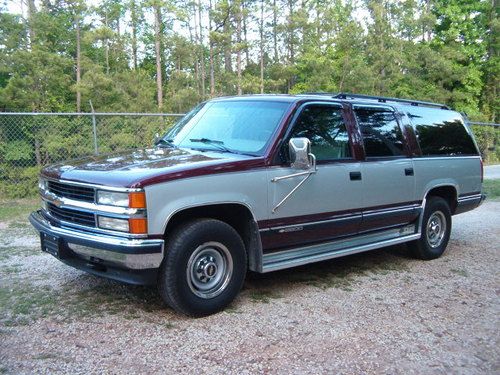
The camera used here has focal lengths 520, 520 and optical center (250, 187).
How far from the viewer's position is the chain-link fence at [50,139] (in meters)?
10.1

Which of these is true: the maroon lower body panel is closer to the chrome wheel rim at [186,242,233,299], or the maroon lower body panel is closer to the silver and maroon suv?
the silver and maroon suv

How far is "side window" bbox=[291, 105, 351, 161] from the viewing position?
5.17 m

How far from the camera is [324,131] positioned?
17.6ft

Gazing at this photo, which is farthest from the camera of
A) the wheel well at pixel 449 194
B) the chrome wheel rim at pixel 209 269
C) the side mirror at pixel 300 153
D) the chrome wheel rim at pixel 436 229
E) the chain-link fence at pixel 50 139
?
the chain-link fence at pixel 50 139

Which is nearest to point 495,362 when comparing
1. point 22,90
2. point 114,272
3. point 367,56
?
point 114,272

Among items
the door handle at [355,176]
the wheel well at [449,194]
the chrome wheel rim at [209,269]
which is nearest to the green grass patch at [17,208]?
the chrome wheel rim at [209,269]

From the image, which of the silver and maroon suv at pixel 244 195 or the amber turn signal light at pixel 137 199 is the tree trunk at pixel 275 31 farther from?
the amber turn signal light at pixel 137 199

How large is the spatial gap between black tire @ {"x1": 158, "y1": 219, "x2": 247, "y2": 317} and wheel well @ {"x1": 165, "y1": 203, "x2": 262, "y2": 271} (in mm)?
134

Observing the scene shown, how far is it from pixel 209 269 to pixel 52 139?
7402mm

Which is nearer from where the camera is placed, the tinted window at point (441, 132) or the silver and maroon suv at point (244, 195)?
the silver and maroon suv at point (244, 195)

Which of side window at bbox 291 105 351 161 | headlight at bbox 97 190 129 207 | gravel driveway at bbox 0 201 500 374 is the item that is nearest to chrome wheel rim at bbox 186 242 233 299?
gravel driveway at bbox 0 201 500 374

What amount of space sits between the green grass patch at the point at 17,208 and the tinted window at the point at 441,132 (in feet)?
20.6

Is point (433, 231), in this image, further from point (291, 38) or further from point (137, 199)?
point (291, 38)

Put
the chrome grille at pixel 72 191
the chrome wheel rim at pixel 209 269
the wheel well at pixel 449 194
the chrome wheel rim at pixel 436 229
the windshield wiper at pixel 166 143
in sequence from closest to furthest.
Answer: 1. the chrome grille at pixel 72 191
2. the chrome wheel rim at pixel 209 269
3. the windshield wiper at pixel 166 143
4. the chrome wheel rim at pixel 436 229
5. the wheel well at pixel 449 194
